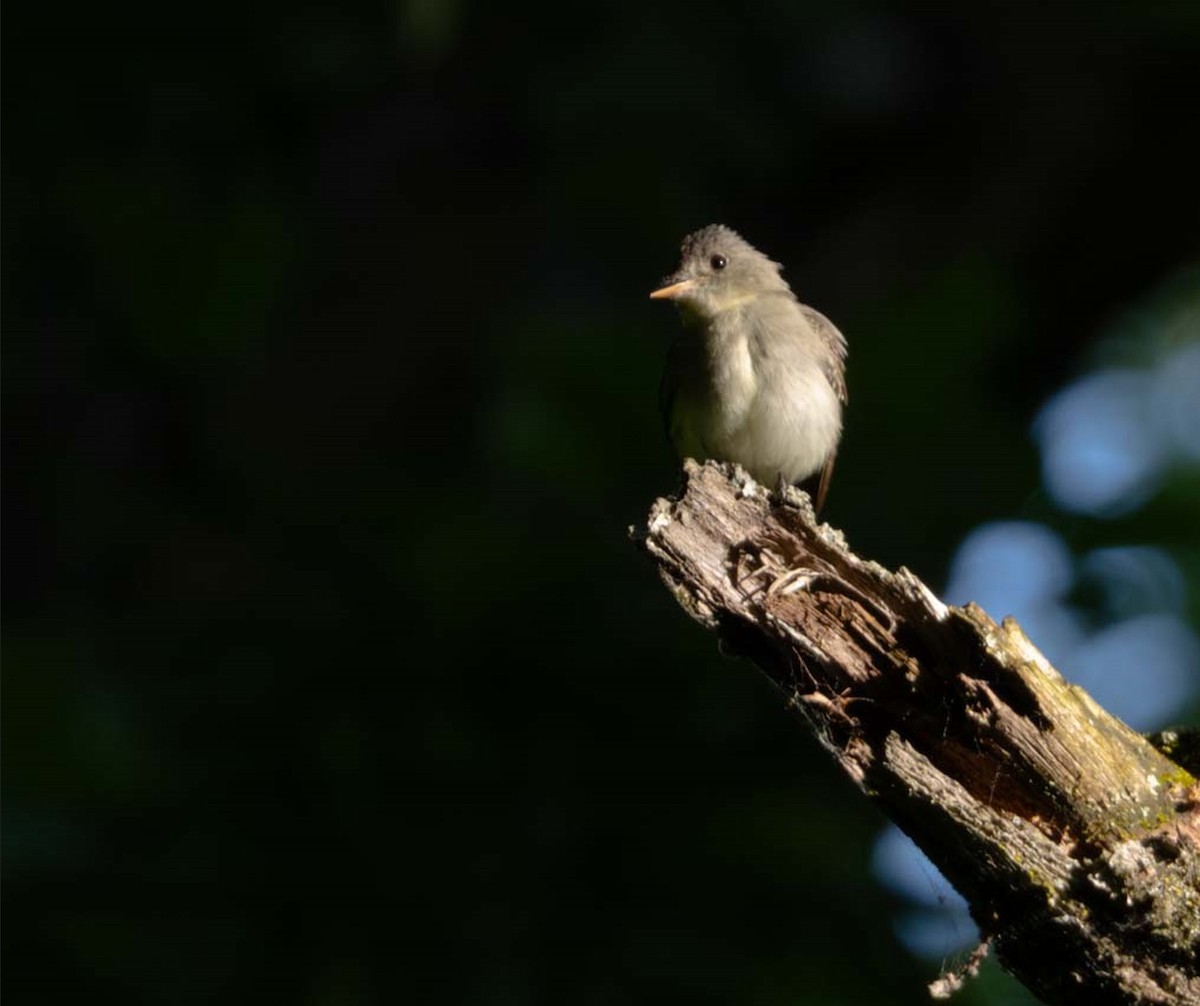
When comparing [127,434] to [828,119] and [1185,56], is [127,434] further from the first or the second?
[1185,56]

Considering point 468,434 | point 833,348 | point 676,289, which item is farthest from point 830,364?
point 468,434

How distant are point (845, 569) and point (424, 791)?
2763mm

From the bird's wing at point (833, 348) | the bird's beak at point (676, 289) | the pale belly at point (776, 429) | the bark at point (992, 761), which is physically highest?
the bird's beak at point (676, 289)

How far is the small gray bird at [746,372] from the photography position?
630cm

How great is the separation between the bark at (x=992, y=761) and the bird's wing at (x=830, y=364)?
8.67ft

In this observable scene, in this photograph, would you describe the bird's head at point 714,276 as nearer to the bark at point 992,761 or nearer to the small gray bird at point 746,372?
the small gray bird at point 746,372

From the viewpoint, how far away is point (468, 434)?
8008 millimetres

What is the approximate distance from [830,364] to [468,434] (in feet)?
6.38

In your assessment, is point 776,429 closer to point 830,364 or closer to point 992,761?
point 830,364

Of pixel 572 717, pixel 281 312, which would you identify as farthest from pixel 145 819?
pixel 281 312

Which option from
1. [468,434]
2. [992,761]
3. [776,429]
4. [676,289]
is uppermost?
[468,434]

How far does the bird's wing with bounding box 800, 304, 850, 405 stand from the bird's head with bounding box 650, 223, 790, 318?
7.0 inches

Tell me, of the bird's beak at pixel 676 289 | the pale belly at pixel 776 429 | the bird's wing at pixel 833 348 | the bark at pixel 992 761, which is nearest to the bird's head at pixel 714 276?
the bird's beak at pixel 676 289

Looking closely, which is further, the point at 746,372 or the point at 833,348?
the point at 833,348
